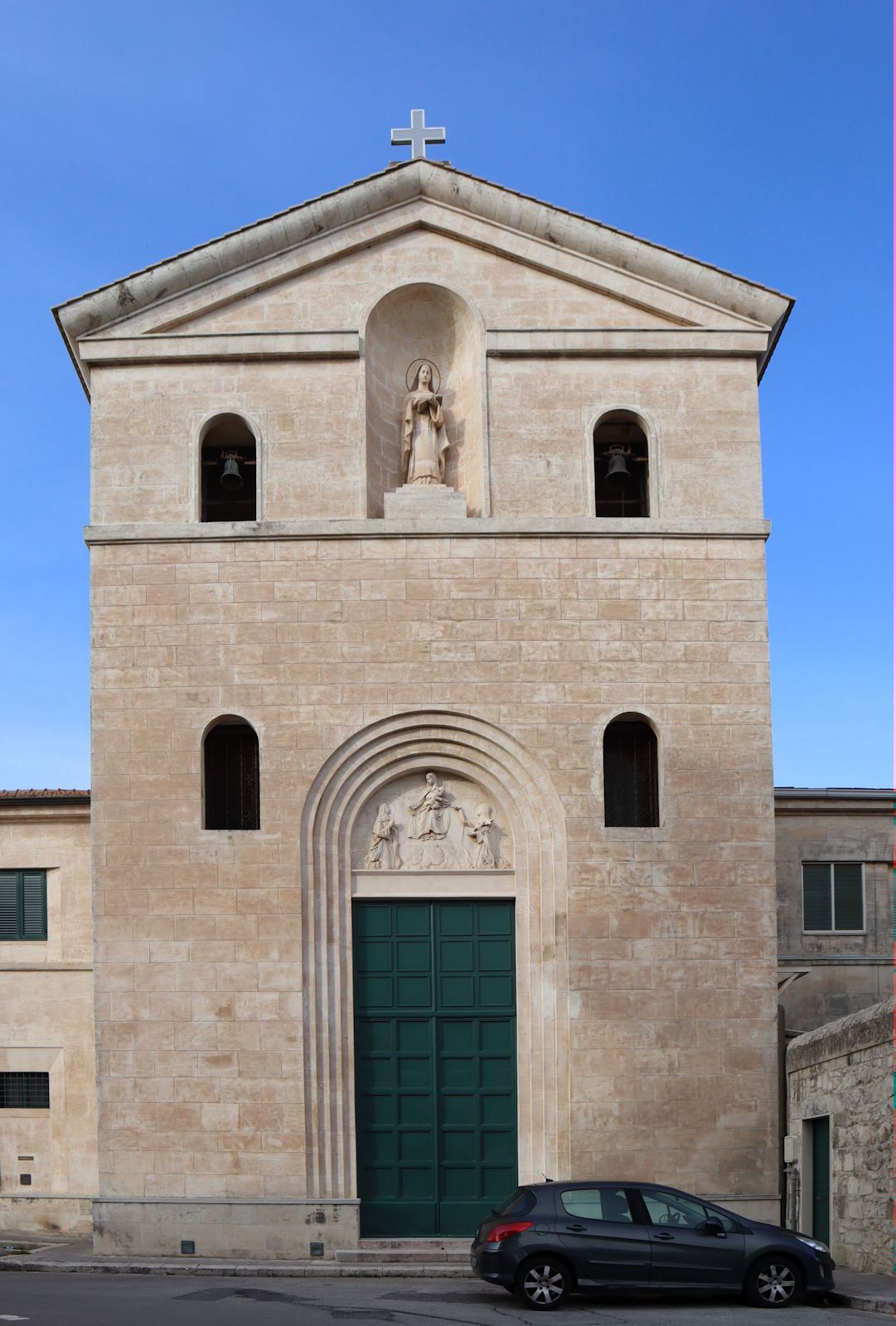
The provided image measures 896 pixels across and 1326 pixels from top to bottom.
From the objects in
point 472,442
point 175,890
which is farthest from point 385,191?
point 175,890

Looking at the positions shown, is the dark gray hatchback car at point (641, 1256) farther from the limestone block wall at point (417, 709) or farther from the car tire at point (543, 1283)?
the limestone block wall at point (417, 709)

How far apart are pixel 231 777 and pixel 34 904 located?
13.3 feet

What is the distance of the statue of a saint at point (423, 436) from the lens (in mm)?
21688

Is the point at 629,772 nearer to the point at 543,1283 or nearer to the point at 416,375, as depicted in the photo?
the point at 416,375

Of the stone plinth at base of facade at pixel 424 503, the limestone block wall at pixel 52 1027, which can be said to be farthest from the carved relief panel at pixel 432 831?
the limestone block wall at pixel 52 1027

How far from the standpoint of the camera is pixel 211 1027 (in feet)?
65.1

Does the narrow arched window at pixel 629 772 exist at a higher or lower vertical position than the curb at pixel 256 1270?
higher

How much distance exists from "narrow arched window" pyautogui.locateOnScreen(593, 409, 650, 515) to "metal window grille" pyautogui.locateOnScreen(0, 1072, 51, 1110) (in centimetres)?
1109

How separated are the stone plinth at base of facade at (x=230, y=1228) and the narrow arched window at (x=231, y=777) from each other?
187 inches

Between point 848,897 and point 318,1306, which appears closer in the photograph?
point 318,1306

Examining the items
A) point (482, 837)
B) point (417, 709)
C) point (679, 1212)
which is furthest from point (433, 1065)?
point (679, 1212)

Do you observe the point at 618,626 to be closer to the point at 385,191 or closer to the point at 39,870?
the point at 385,191

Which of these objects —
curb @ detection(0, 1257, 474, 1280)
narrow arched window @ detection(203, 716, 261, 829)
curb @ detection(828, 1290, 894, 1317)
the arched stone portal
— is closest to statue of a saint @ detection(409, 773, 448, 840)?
the arched stone portal

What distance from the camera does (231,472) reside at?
21.4 meters
